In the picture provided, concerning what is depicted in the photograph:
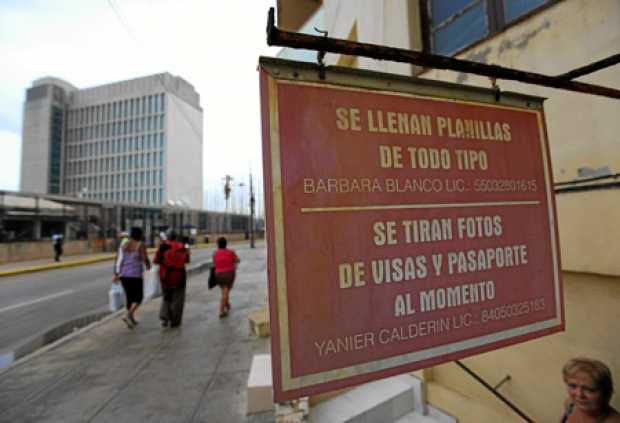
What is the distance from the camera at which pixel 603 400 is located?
5.57 ft

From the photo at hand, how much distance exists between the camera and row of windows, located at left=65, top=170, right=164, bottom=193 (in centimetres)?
6725

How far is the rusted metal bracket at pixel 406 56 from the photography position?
1105 mm

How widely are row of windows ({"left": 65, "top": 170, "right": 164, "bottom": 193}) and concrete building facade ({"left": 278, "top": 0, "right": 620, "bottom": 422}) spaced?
7278 cm

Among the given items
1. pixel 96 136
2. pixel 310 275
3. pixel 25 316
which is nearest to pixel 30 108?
Answer: pixel 96 136

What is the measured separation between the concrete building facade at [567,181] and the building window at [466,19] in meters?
0.01

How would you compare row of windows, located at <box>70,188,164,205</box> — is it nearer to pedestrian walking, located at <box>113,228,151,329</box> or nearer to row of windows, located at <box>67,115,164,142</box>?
row of windows, located at <box>67,115,164,142</box>

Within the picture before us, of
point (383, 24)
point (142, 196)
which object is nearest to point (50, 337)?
point (383, 24)

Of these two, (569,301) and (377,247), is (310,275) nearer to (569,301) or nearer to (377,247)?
(377,247)

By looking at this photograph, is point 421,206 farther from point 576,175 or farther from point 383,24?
point 383,24

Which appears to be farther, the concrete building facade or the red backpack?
the red backpack

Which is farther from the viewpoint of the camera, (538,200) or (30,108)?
(30,108)

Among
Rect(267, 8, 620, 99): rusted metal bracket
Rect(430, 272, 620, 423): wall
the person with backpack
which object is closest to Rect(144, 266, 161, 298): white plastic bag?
the person with backpack

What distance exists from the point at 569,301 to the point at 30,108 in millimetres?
100684

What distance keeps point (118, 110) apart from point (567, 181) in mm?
86262
